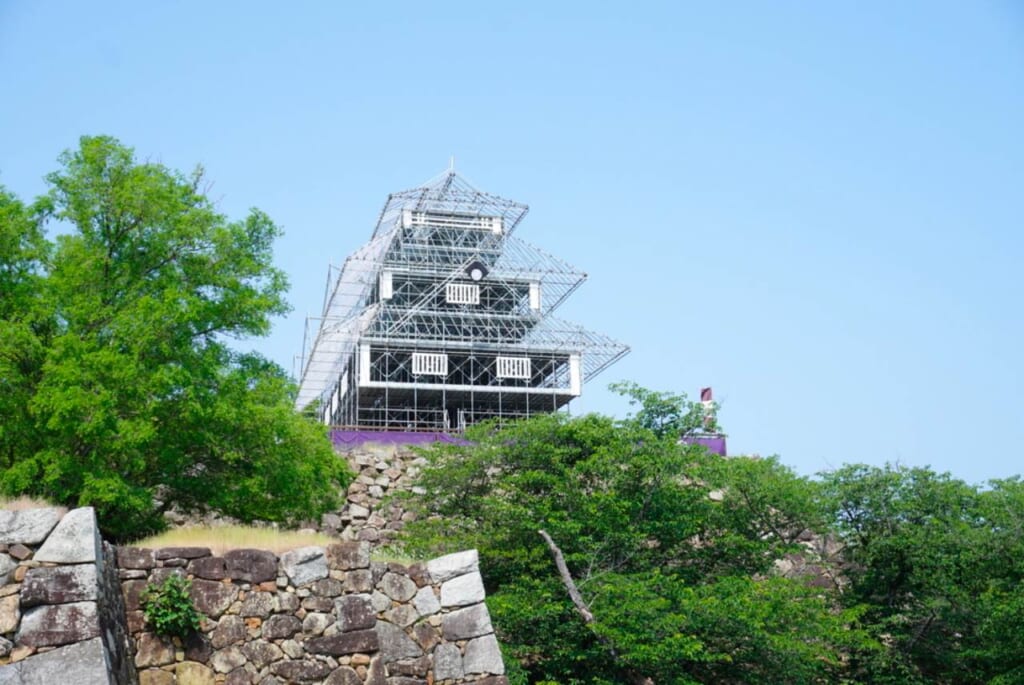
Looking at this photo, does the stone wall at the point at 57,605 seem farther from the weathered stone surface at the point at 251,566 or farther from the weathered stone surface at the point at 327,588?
the weathered stone surface at the point at 327,588

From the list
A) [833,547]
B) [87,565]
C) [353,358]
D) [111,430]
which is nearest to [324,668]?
[87,565]

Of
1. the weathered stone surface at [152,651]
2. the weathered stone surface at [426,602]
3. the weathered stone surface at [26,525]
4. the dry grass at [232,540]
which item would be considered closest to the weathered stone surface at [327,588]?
the dry grass at [232,540]

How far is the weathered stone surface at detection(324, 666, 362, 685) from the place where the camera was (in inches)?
454

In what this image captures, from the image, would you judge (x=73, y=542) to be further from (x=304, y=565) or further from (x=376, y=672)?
(x=376, y=672)

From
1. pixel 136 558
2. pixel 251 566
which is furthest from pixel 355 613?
pixel 136 558

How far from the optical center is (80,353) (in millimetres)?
17516

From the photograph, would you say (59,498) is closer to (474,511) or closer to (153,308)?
(153,308)

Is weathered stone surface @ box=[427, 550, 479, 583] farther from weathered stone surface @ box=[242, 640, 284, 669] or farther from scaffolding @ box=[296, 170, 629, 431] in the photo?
scaffolding @ box=[296, 170, 629, 431]

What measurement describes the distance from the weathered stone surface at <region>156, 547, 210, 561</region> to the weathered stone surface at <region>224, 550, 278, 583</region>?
25 cm

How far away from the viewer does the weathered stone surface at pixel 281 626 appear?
37.6 feet

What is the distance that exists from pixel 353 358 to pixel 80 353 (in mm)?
28833

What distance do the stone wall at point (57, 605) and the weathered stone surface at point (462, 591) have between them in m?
3.64

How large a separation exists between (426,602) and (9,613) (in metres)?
4.53

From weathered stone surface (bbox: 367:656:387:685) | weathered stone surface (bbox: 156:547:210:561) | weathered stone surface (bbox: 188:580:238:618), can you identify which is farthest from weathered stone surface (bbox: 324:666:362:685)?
weathered stone surface (bbox: 156:547:210:561)
